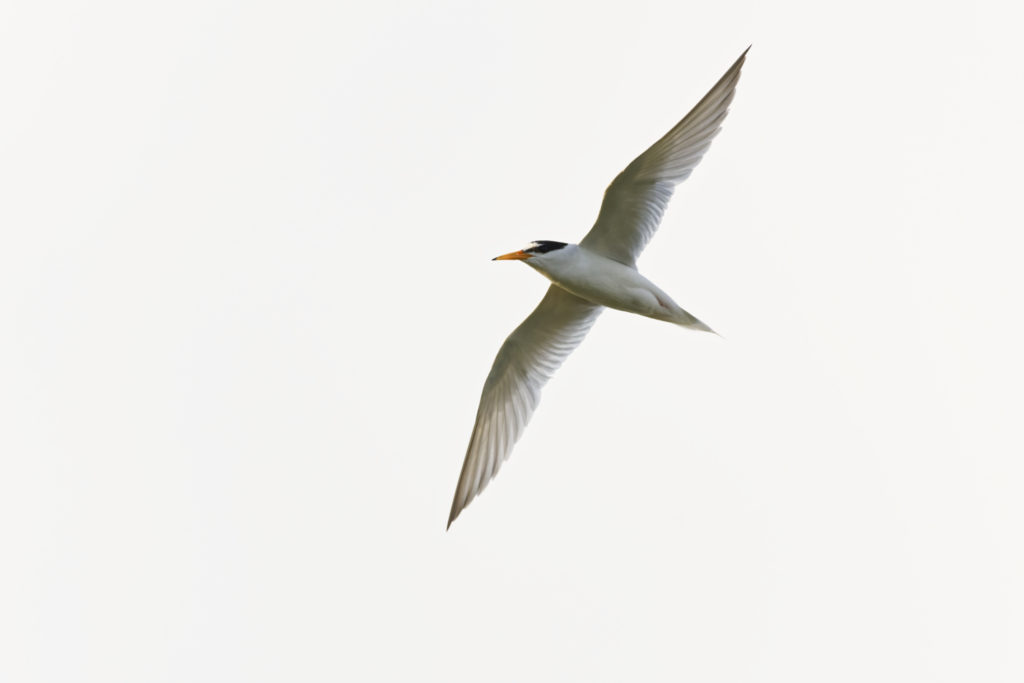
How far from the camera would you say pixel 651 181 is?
9.77m

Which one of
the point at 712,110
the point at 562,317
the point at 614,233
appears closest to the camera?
the point at 712,110

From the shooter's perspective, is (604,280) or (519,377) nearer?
(604,280)

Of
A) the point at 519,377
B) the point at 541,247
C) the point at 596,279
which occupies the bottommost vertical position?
the point at 519,377

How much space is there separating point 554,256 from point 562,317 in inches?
51.8

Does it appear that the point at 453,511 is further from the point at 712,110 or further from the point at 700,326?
the point at 712,110

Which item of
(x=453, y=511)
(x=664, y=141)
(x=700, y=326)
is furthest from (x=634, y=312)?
(x=453, y=511)

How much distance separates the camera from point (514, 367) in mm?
11227

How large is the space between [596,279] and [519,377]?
6.09 ft

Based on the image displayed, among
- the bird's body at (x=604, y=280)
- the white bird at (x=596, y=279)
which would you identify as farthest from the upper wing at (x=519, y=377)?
the bird's body at (x=604, y=280)

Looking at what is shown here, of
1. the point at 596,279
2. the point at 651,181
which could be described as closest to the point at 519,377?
the point at 596,279

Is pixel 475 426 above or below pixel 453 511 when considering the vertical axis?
above

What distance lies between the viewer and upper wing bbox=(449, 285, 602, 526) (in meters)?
10.8

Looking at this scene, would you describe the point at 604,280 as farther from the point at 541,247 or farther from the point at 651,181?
the point at 651,181

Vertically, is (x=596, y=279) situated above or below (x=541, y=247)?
below
